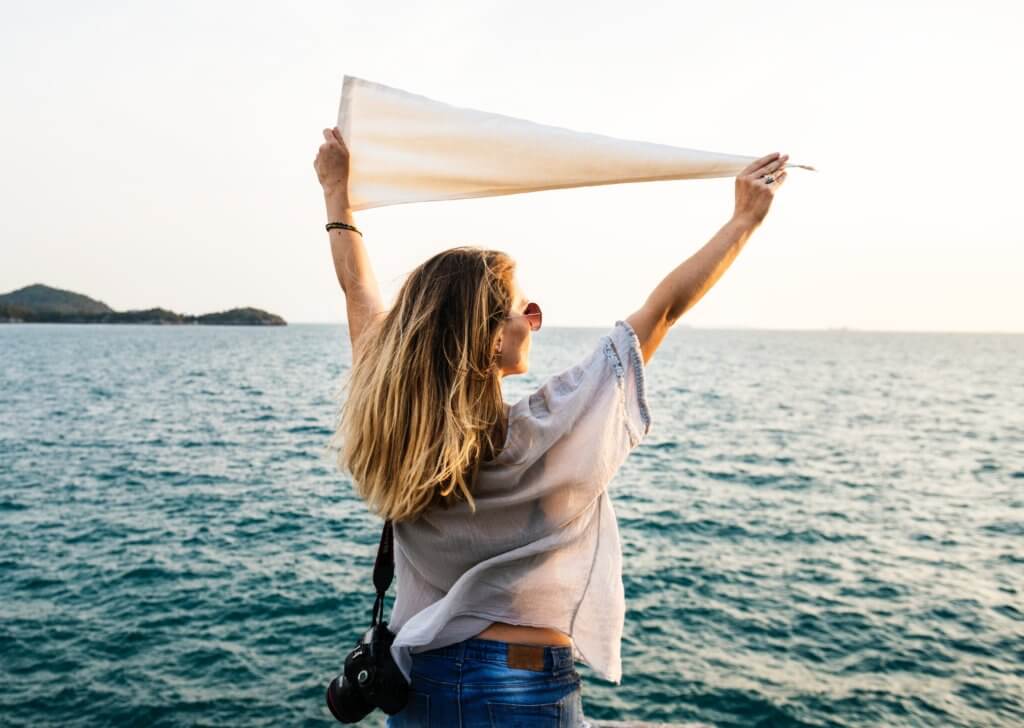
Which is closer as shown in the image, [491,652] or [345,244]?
[491,652]

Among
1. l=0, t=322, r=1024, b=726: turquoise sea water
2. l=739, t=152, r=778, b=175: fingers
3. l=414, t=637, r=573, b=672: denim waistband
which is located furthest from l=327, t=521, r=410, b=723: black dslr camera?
l=739, t=152, r=778, b=175: fingers

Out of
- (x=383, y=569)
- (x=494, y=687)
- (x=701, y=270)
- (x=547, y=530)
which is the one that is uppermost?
(x=701, y=270)

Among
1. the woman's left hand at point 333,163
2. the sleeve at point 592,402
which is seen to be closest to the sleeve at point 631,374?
the sleeve at point 592,402

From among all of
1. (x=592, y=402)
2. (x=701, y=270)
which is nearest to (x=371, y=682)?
(x=592, y=402)

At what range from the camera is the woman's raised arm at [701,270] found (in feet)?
5.89

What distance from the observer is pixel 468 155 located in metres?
2.34

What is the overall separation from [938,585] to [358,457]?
13.3 meters

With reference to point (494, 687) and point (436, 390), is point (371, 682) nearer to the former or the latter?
point (494, 687)

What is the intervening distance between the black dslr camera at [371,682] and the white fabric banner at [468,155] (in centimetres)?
111

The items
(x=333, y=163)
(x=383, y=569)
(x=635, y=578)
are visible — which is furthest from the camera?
(x=635, y=578)

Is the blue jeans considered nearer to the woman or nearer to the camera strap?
the woman

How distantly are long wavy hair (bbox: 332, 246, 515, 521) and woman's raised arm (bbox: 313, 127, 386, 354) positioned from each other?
19.4 inches

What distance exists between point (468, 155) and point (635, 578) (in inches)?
426

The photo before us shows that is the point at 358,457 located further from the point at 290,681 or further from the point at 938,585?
the point at 938,585
